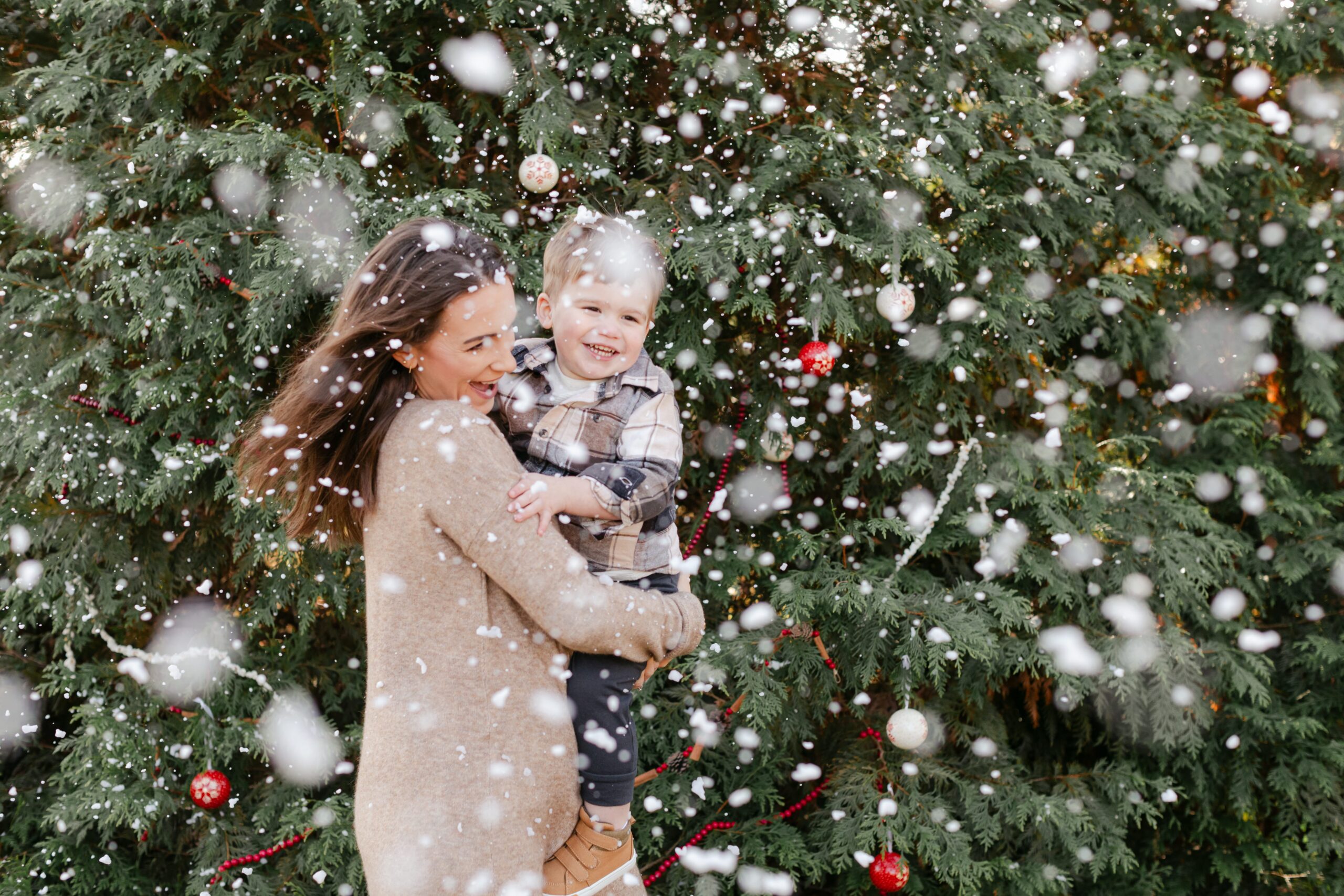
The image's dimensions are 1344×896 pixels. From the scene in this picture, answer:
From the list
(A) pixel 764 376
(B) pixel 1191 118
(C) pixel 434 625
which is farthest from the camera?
(B) pixel 1191 118

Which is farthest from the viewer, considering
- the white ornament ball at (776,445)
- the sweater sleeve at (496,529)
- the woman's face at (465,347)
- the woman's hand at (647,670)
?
the white ornament ball at (776,445)

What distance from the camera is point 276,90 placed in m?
3.15

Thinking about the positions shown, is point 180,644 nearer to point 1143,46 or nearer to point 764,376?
point 764,376

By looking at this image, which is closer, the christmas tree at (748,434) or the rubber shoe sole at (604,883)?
the rubber shoe sole at (604,883)

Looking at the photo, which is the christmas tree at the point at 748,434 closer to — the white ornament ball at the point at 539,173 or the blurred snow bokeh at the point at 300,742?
the blurred snow bokeh at the point at 300,742

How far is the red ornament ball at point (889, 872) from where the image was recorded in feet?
9.52

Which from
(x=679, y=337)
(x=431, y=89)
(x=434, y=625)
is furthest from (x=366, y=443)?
(x=431, y=89)

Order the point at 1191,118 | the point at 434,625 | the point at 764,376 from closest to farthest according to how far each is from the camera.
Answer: the point at 434,625, the point at 764,376, the point at 1191,118

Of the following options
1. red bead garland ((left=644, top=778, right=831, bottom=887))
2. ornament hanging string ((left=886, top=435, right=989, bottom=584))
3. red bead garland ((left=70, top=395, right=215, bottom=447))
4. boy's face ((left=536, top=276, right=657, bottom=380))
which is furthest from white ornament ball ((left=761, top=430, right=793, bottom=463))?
red bead garland ((left=70, top=395, right=215, bottom=447))

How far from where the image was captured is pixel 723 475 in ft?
10.3

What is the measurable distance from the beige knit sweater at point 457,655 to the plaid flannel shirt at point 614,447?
0.35 metres

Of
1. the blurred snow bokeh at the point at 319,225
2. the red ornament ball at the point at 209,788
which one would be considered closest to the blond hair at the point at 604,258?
the blurred snow bokeh at the point at 319,225

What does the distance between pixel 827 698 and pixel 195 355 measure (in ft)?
7.95

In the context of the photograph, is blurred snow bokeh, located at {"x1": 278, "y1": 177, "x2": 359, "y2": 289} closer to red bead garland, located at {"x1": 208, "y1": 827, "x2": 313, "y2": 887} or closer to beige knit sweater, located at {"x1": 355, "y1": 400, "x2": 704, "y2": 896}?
beige knit sweater, located at {"x1": 355, "y1": 400, "x2": 704, "y2": 896}
